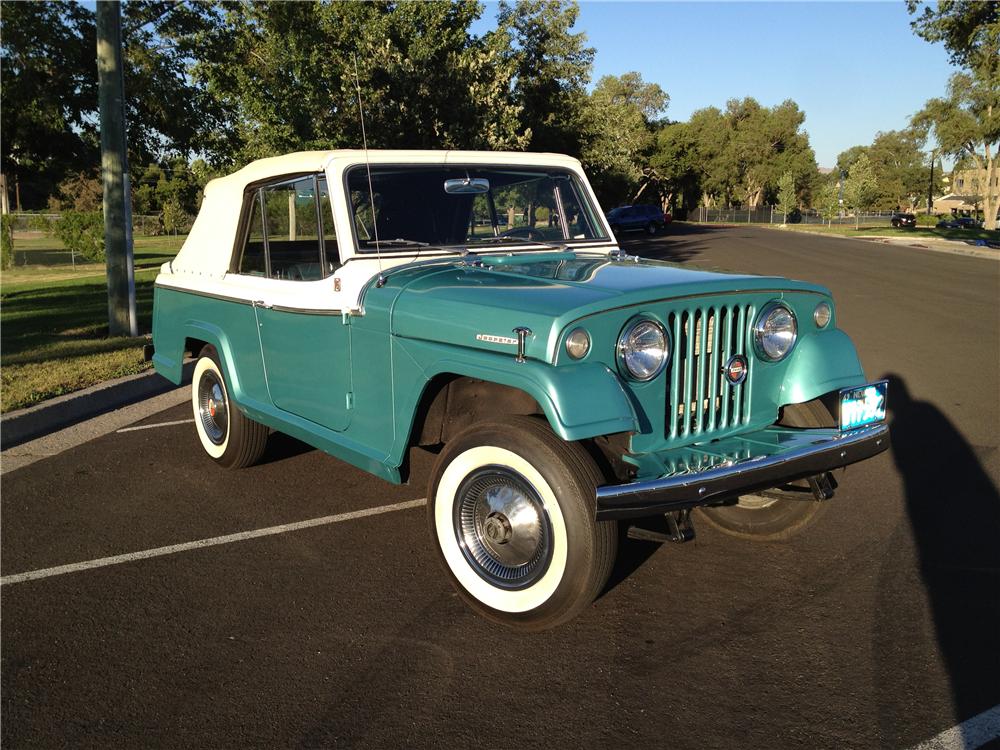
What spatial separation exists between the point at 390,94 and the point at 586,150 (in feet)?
43.6

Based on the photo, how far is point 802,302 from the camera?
162 inches

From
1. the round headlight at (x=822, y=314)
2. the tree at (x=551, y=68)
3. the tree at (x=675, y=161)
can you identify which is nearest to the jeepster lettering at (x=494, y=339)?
the round headlight at (x=822, y=314)

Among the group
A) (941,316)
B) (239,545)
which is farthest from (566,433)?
(941,316)

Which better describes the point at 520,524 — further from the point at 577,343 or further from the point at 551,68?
the point at 551,68

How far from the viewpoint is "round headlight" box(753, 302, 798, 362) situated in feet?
13.0

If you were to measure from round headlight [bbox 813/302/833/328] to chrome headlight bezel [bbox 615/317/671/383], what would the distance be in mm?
1054

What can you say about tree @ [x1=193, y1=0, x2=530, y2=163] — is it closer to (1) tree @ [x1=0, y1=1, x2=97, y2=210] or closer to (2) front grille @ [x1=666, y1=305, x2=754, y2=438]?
(1) tree @ [x1=0, y1=1, x2=97, y2=210]

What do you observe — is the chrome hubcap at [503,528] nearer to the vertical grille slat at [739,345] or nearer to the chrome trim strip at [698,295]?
the chrome trim strip at [698,295]

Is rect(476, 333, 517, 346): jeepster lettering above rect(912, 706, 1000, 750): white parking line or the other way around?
above

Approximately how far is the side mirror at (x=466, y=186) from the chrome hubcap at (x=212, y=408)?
7.03 ft

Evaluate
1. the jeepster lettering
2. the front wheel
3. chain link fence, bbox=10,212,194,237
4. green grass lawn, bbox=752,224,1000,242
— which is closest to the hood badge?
the jeepster lettering

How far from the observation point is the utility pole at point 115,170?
33.8 ft

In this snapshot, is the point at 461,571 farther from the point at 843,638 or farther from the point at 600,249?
the point at 600,249

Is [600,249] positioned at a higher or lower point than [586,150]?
lower
